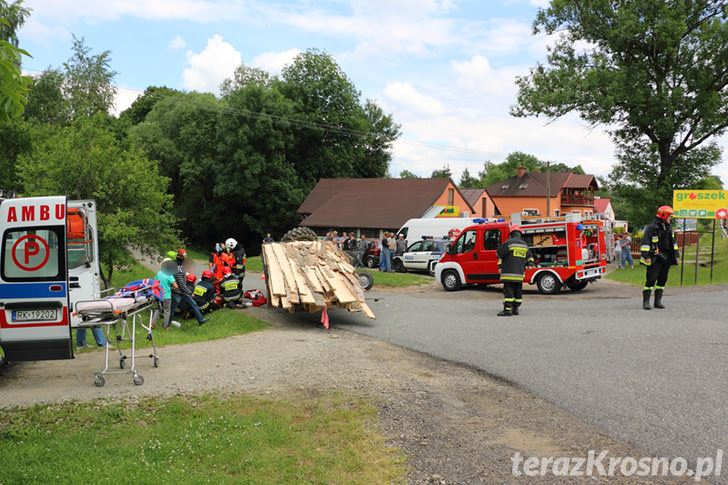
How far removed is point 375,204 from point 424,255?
16172mm

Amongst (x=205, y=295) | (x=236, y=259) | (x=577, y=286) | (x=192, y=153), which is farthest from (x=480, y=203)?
(x=205, y=295)

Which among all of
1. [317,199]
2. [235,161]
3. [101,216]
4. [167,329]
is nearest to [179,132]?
[235,161]

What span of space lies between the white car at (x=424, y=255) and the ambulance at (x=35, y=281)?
18.6 meters

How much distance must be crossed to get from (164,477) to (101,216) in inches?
559

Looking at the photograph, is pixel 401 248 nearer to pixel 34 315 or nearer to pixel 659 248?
pixel 659 248

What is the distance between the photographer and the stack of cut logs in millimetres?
11781

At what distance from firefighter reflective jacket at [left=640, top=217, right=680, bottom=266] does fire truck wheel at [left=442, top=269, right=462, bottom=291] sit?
769 cm

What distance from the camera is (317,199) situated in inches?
1786

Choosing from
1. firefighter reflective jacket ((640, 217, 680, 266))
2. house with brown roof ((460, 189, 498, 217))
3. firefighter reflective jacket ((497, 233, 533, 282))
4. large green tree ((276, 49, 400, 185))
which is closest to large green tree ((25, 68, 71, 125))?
large green tree ((276, 49, 400, 185))

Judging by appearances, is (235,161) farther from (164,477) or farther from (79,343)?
(164,477)

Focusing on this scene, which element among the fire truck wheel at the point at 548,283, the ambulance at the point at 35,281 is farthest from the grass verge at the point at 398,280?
the ambulance at the point at 35,281

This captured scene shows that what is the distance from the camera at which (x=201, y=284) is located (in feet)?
45.9

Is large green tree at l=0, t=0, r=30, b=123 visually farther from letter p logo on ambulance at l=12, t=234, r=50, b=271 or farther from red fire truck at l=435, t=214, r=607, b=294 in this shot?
red fire truck at l=435, t=214, r=607, b=294

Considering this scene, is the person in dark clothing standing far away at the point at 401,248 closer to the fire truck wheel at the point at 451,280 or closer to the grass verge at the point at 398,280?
the grass verge at the point at 398,280
